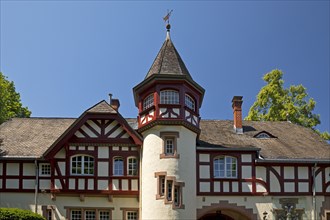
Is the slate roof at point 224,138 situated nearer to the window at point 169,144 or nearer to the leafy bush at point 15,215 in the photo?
the window at point 169,144

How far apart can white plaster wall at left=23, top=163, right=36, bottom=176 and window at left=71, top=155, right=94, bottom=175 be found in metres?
2.14

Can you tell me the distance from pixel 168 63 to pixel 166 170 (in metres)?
5.90

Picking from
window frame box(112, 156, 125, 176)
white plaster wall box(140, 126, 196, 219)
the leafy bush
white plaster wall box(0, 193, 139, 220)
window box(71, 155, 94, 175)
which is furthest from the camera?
window frame box(112, 156, 125, 176)

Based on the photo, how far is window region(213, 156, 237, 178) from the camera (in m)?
28.5

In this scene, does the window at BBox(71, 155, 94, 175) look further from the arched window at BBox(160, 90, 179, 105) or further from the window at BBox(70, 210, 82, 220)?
the arched window at BBox(160, 90, 179, 105)

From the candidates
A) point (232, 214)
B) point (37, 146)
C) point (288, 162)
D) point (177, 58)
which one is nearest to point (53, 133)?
point (37, 146)

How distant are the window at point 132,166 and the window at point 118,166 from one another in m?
0.38

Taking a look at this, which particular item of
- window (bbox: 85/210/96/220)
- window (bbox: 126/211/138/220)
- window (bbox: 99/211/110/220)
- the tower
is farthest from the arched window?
window (bbox: 85/210/96/220)

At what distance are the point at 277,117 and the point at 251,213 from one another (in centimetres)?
1336

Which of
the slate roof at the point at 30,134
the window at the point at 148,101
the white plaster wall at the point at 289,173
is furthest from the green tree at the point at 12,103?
the white plaster wall at the point at 289,173

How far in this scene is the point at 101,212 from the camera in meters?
27.9

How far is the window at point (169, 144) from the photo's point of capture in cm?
2675

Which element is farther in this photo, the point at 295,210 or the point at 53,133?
the point at 53,133

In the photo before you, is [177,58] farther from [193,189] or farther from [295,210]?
[295,210]
